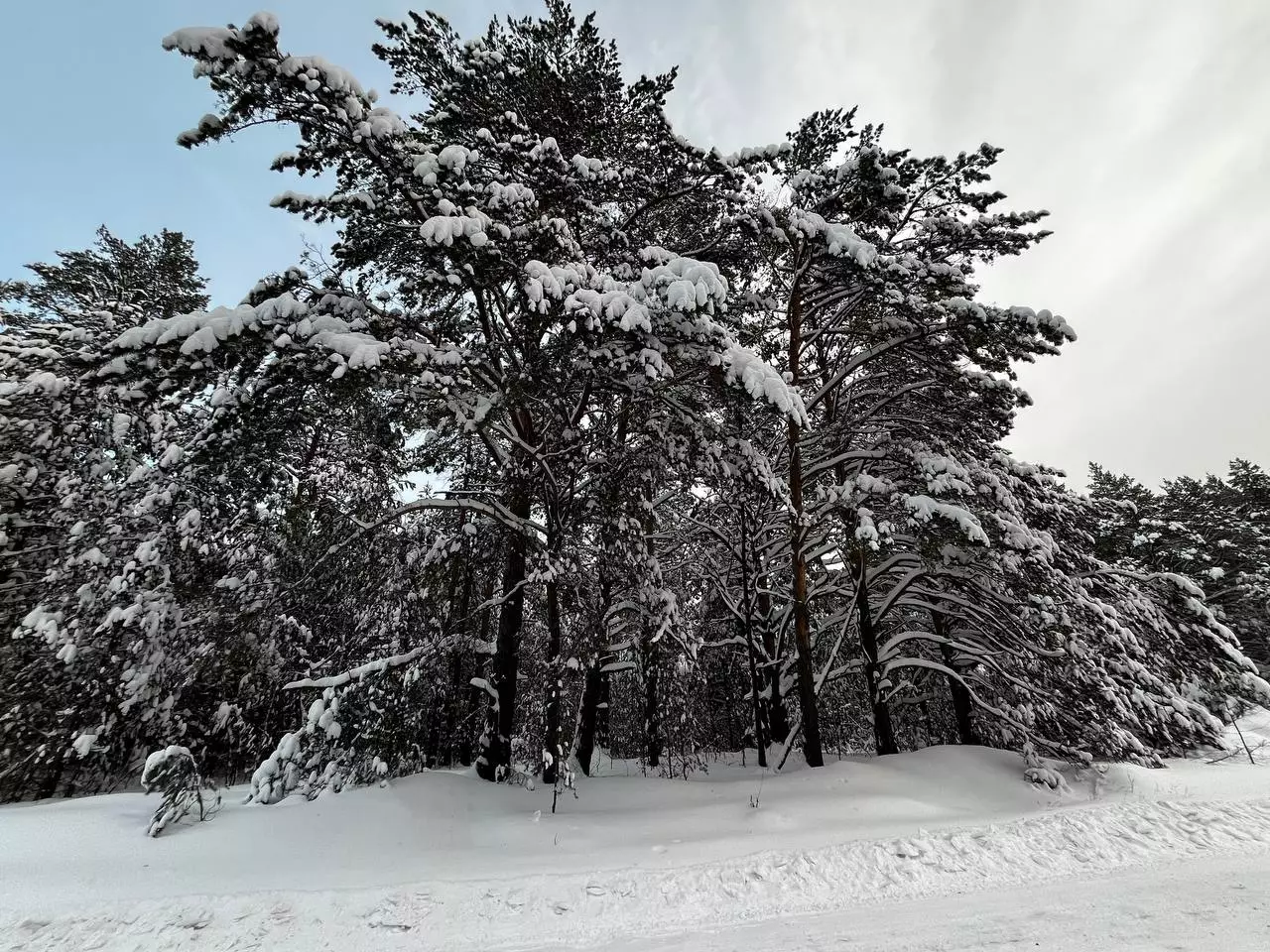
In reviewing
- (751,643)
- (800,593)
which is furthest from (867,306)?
(751,643)

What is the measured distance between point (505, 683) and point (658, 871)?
13.1 ft

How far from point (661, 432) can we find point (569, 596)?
3032 millimetres

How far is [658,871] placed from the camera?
16.5 feet

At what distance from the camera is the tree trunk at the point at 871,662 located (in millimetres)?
9680

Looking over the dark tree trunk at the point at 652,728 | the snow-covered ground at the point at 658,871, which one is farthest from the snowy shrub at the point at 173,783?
the dark tree trunk at the point at 652,728

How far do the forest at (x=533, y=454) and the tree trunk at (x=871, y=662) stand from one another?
2.8 inches

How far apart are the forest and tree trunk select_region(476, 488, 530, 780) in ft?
0.17

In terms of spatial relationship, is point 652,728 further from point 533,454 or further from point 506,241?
point 506,241

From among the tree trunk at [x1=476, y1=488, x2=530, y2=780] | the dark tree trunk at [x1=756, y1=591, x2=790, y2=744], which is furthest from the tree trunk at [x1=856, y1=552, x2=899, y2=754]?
the tree trunk at [x1=476, y1=488, x2=530, y2=780]

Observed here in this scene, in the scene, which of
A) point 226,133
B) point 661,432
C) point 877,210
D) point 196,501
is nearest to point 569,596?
point 661,432

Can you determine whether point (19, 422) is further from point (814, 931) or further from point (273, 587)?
point (814, 931)

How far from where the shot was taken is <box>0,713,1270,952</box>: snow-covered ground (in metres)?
3.84

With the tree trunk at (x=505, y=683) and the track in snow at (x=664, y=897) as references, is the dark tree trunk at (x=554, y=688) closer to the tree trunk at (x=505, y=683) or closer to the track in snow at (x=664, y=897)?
the tree trunk at (x=505, y=683)

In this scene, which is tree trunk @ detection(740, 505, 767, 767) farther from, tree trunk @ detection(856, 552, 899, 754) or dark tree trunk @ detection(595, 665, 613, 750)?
dark tree trunk @ detection(595, 665, 613, 750)
